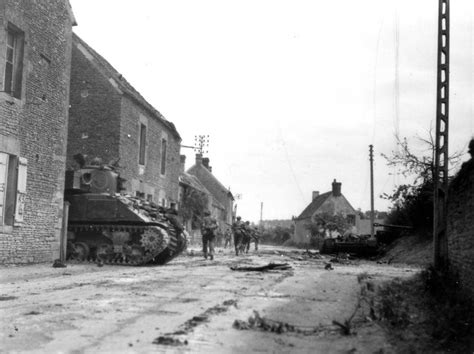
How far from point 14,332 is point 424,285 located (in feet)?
28.3

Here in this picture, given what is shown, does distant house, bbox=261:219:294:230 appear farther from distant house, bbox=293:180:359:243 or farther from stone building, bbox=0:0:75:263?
stone building, bbox=0:0:75:263

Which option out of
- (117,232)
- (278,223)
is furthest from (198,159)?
(278,223)

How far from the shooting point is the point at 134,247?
17781 mm

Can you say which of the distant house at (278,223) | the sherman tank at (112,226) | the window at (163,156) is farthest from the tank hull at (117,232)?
the distant house at (278,223)

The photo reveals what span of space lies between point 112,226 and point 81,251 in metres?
1.40

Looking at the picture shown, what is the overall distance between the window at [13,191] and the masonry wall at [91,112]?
8.87 m

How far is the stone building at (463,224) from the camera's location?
347 inches

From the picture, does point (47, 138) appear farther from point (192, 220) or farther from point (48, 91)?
point (192, 220)

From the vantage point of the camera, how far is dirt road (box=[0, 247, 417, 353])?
5.09m

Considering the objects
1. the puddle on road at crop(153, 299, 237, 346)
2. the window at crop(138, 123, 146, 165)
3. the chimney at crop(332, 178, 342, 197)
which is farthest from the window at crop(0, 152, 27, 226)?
the chimney at crop(332, 178, 342, 197)

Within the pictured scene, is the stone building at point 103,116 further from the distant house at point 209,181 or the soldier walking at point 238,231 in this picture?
the distant house at point 209,181

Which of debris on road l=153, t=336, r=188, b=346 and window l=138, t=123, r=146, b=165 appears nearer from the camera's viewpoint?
debris on road l=153, t=336, r=188, b=346

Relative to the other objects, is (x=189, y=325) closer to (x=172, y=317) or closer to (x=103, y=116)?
(x=172, y=317)

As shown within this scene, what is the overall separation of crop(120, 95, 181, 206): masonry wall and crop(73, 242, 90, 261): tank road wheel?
6613 millimetres
